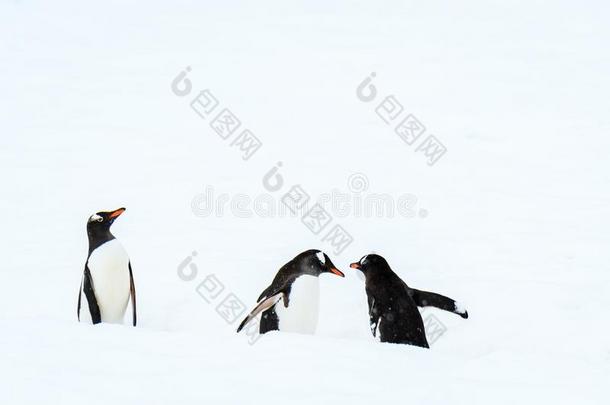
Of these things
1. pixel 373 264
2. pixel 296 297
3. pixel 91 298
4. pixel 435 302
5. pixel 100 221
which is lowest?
pixel 435 302

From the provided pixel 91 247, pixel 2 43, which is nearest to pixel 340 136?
pixel 91 247

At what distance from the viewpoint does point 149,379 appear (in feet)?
10.0

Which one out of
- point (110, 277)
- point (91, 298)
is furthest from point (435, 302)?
point (91, 298)

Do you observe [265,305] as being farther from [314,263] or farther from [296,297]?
[314,263]

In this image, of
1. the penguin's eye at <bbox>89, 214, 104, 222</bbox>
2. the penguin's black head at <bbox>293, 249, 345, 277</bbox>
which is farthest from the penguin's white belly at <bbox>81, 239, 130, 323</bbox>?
the penguin's black head at <bbox>293, 249, 345, 277</bbox>

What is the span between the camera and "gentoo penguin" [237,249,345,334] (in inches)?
172

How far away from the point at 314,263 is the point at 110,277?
1148 mm

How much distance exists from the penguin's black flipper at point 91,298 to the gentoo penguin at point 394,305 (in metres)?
1.46

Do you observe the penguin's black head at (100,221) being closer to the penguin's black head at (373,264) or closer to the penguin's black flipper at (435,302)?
the penguin's black head at (373,264)

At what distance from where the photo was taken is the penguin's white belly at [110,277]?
4.58 metres

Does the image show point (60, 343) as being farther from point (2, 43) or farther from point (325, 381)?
point (2, 43)

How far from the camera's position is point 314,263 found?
4477 millimetres

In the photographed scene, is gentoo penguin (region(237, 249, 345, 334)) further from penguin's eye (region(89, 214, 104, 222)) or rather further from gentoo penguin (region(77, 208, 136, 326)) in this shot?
penguin's eye (region(89, 214, 104, 222))

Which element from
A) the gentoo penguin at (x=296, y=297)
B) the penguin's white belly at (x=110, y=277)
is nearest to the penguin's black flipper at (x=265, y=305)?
the gentoo penguin at (x=296, y=297)
